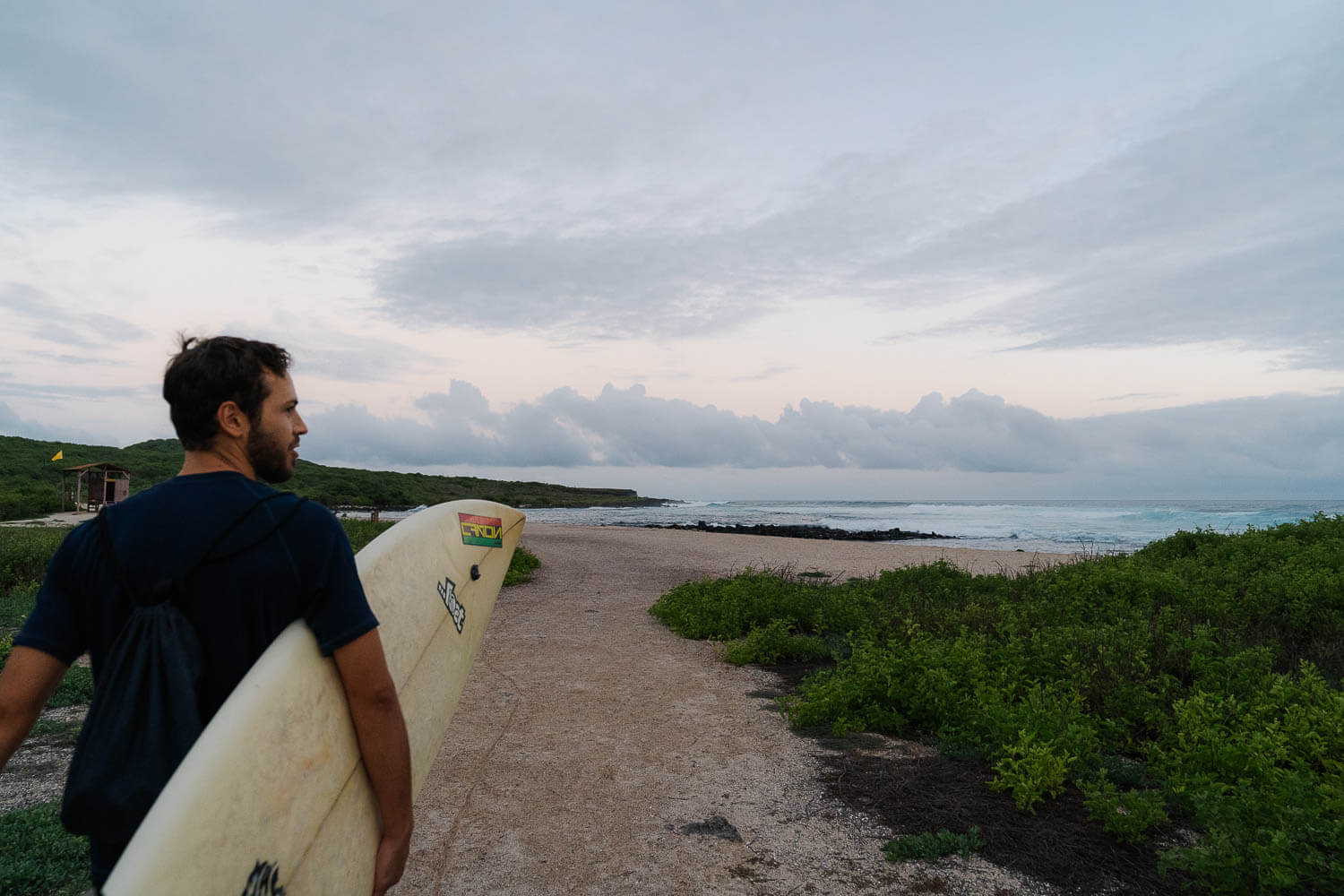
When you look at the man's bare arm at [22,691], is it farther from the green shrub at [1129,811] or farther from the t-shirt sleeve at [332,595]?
the green shrub at [1129,811]

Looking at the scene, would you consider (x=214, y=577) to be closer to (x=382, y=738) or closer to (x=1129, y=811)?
(x=382, y=738)

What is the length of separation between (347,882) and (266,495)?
1.16 metres

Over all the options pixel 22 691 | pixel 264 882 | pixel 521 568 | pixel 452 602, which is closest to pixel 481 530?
pixel 452 602

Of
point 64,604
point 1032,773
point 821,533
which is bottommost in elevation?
point 821,533

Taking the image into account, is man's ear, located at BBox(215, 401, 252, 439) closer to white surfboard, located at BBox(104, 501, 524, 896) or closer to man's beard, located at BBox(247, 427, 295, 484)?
man's beard, located at BBox(247, 427, 295, 484)

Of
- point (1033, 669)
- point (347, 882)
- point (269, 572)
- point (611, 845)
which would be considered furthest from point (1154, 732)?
point (269, 572)

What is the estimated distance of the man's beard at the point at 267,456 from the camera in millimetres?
1917

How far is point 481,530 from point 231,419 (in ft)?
6.64

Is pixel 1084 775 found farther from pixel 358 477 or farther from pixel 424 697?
pixel 358 477

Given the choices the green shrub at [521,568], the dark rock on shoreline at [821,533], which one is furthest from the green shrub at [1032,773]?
the dark rock on shoreline at [821,533]

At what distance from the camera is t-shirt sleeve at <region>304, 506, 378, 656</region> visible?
1.76 m

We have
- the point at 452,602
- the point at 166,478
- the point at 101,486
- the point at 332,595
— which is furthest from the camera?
the point at 101,486

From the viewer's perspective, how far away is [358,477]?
6638cm

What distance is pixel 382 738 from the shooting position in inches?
75.5
